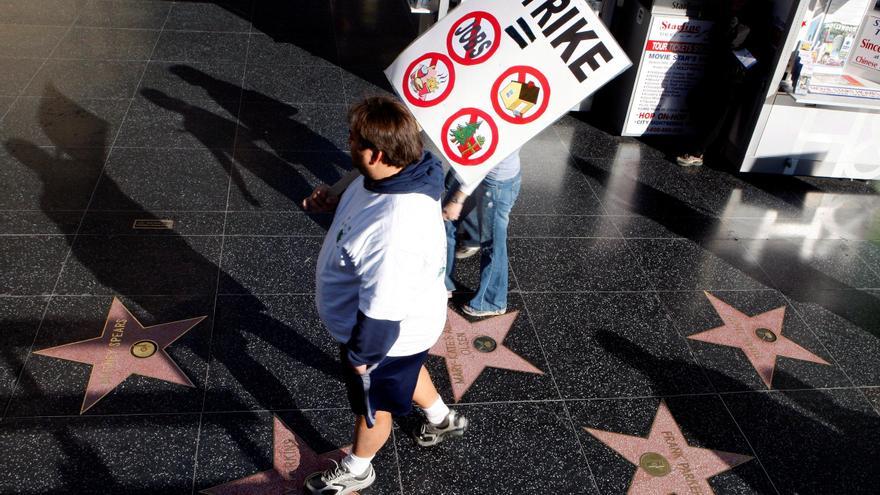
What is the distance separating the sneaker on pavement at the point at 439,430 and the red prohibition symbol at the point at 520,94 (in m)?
1.56

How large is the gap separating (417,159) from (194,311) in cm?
235

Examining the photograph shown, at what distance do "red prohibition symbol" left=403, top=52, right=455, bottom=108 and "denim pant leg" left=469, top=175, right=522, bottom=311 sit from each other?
0.91 m

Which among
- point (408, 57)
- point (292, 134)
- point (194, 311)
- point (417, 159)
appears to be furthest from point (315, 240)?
point (417, 159)

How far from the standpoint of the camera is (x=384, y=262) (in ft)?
8.61

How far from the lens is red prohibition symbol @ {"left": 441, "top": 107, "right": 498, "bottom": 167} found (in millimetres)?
3416

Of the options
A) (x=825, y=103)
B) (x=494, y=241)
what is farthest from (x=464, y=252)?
(x=825, y=103)

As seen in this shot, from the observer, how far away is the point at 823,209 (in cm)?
638

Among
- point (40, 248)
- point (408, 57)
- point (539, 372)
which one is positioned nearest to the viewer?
point (408, 57)

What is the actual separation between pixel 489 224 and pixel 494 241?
0.12 metres

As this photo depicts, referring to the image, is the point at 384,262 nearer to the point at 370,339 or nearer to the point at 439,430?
the point at 370,339

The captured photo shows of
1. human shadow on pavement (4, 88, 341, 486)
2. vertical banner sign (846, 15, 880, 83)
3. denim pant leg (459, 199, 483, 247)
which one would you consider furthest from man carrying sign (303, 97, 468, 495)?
vertical banner sign (846, 15, 880, 83)

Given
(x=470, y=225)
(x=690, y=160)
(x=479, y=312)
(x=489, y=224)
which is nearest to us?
(x=489, y=224)

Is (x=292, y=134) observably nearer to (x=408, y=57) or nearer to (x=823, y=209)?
(x=408, y=57)

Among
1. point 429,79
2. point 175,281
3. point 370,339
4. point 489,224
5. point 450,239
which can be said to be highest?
point 429,79
